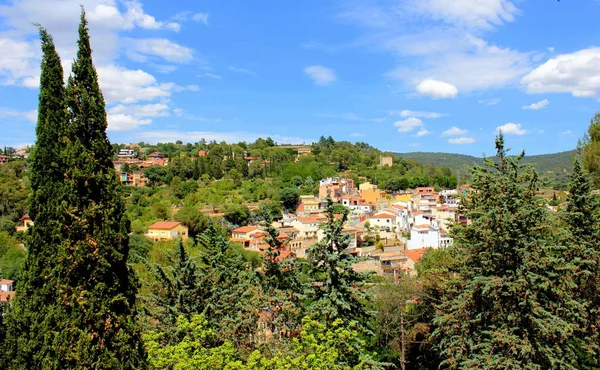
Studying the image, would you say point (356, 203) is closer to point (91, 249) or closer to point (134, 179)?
point (134, 179)

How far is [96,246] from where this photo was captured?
7000mm

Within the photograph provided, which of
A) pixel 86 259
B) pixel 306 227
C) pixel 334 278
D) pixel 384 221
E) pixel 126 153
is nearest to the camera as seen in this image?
pixel 86 259

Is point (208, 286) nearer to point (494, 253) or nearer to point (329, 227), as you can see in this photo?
point (329, 227)

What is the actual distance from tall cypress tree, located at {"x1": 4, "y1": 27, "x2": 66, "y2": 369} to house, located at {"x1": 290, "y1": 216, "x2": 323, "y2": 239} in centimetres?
4396

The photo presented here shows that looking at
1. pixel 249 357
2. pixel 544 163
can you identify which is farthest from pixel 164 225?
pixel 544 163

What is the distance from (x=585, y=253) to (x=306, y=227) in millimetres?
40007

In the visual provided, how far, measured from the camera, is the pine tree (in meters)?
12.2

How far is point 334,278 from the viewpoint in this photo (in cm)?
1040

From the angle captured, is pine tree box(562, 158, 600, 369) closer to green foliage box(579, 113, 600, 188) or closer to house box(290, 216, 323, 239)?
green foliage box(579, 113, 600, 188)

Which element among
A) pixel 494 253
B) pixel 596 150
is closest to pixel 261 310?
pixel 494 253

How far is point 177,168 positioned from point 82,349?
242ft

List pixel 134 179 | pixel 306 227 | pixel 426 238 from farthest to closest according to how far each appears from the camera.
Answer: pixel 134 179, pixel 306 227, pixel 426 238

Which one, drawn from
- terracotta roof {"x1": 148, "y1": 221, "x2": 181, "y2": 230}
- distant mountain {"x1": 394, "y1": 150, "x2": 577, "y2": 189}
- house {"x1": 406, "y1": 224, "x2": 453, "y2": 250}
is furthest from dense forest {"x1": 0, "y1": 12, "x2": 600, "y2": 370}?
terracotta roof {"x1": 148, "y1": 221, "x2": 181, "y2": 230}

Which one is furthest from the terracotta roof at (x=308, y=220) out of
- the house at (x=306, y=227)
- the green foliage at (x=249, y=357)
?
the green foliage at (x=249, y=357)
